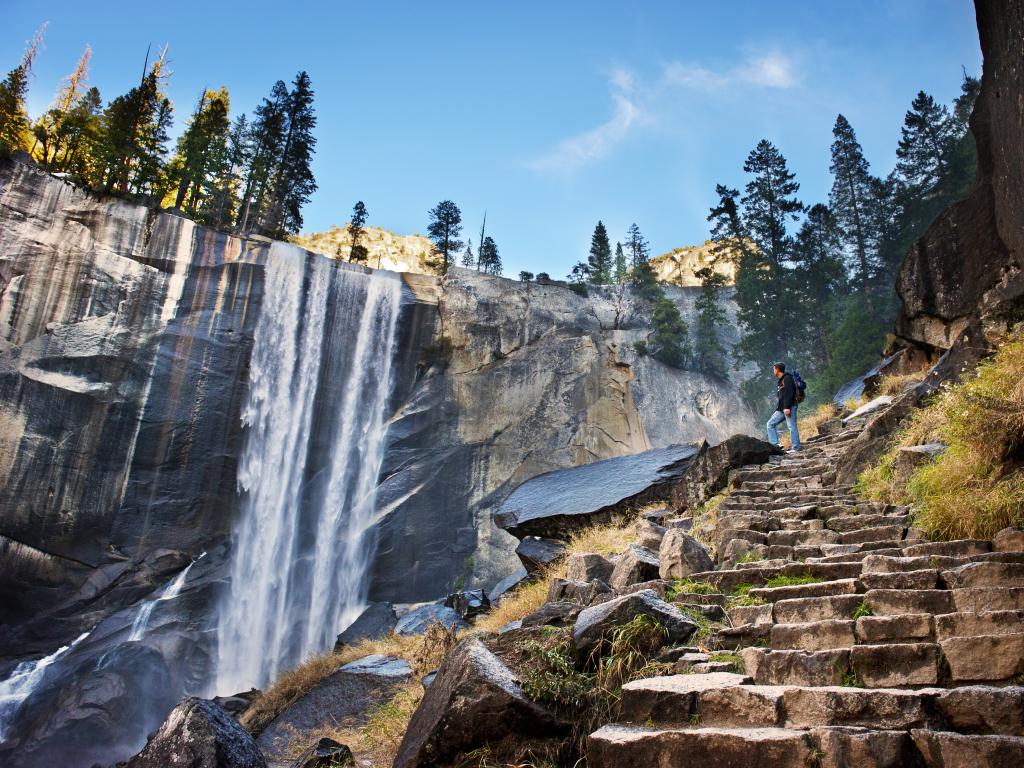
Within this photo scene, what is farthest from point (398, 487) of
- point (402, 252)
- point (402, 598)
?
point (402, 252)

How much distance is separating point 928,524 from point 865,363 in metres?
19.1

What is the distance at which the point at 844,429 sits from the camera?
13328 millimetres

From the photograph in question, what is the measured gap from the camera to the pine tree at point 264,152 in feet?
107

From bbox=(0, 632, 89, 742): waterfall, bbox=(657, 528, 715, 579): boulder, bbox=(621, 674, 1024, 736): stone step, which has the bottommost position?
bbox=(0, 632, 89, 742): waterfall

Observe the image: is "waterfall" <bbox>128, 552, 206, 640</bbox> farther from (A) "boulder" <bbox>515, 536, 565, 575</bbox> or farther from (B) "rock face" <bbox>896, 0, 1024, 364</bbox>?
(B) "rock face" <bbox>896, 0, 1024, 364</bbox>

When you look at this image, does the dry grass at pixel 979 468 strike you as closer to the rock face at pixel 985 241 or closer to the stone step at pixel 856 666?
the stone step at pixel 856 666

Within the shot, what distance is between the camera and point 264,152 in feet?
111

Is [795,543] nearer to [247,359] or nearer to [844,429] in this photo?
[844,429]

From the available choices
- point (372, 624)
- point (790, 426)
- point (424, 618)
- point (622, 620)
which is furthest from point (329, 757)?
point (372, 624)

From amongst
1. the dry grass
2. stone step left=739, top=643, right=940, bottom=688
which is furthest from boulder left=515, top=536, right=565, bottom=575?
stone step left=739, top=643, right=940, bottom=688

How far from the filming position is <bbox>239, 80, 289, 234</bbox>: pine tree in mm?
32500

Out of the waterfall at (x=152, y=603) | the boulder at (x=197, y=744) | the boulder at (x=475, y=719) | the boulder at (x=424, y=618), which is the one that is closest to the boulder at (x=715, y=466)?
the boulder at (x=424, y=618)

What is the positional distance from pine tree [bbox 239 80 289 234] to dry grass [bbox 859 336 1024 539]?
3090 centimetres

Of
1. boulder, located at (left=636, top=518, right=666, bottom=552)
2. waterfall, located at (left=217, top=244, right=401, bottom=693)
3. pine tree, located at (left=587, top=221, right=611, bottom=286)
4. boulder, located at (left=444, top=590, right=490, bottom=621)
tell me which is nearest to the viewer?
boulder, located at (left=636, top=518, right=666, bottom=552)
